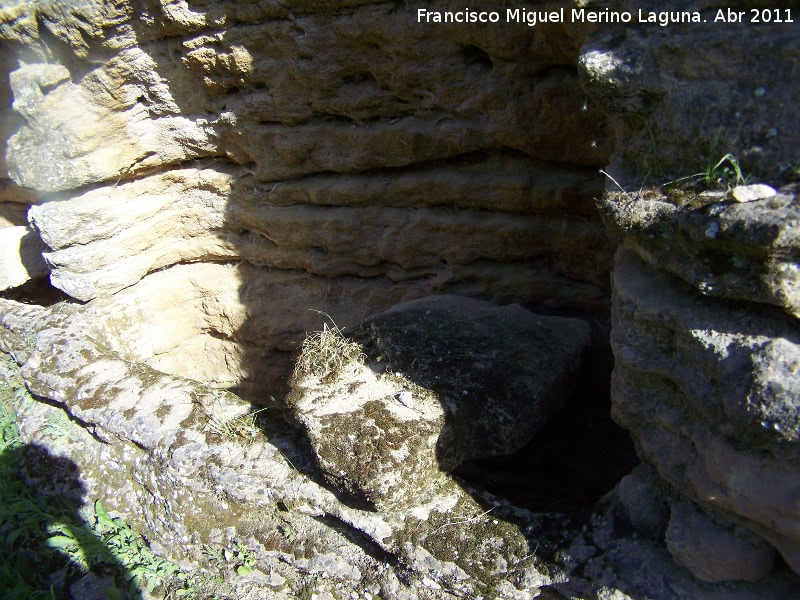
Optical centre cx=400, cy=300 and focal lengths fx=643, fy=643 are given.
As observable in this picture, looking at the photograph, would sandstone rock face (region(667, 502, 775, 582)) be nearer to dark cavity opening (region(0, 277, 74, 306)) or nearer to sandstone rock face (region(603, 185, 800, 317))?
sandstone rock face (region(603, 185, 800, 317))

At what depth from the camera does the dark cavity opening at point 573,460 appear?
2.48 m

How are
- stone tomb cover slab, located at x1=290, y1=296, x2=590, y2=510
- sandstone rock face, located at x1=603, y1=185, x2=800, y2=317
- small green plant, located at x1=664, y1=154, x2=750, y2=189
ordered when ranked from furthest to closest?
stone tomb cover slab, located at x1=290, y1=296, x2=590, y2=510
small green plant, located at x1=664, y1=154, x2=750, y2=189
sandstone rock face, located at x1=603, y1=185, x2=800, y2=317

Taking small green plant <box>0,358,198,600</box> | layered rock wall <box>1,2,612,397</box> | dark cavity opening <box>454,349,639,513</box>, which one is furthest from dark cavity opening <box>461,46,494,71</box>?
small green plant <box>0,358,198,600</box>

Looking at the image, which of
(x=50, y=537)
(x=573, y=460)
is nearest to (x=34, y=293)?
(x=50, y=537)

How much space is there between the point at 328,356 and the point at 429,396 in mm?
434

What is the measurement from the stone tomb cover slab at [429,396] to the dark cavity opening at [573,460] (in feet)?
0.89

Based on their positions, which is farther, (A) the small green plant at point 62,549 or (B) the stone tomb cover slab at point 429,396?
(A) the small green plant at point 62,549

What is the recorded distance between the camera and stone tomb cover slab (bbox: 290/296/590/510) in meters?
2.08

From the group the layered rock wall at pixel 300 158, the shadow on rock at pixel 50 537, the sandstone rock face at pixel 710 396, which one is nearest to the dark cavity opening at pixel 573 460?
the layered rock wall at pixel 300 158

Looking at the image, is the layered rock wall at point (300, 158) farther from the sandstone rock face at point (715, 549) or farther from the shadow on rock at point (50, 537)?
the sandstone rock face at point (715, 549)

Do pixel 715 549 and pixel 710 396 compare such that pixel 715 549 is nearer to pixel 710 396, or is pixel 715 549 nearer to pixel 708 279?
pixel 710 396

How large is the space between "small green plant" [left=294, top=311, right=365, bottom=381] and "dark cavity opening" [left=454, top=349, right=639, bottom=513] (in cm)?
59

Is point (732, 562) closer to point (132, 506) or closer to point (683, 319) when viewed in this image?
→ point (683, 319)

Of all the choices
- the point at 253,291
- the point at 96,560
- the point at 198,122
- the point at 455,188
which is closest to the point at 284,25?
the point at 198,122
